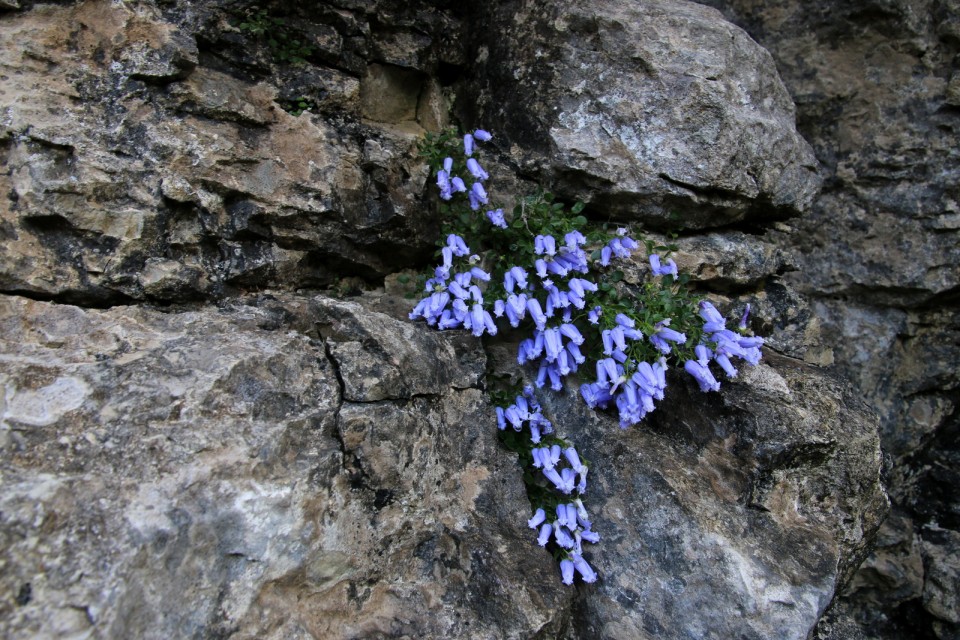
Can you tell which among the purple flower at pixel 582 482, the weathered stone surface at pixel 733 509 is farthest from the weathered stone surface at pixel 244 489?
the weathered stone surface at pixel 733 509

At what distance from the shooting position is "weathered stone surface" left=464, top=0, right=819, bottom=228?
4398 millimetres

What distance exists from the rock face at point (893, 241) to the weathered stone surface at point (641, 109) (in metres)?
1.09

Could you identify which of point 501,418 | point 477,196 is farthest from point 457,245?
point 501,418

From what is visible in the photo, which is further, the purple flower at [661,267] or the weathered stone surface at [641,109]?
the weathered stone surface at [641,109]

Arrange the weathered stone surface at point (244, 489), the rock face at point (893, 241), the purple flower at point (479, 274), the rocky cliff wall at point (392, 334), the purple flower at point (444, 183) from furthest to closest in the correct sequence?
1. the rock face at point (893, 241)
2. the purple flower at point (444, 183)
3. the purple flower at point (479, 274)
4. the rocky cliff wall at point (392, 334)
5. the weathered stone surface at point (244, 489)

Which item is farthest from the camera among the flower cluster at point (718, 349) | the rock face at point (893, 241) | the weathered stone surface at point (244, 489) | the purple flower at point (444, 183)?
the rock face at point (893, 241)

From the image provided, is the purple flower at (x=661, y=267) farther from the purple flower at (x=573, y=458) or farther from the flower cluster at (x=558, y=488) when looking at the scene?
the purple flower at (x=573, y=458)

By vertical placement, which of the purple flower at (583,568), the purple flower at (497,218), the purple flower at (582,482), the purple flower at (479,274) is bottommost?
the purple flower at (583,568)

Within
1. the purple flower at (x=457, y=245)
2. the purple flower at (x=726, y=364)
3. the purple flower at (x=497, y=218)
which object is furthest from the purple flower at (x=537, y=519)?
the purple flower at (x=497, y=218)

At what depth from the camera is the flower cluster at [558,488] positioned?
3.87 meters

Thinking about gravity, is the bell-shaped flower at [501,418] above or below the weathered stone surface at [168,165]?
below

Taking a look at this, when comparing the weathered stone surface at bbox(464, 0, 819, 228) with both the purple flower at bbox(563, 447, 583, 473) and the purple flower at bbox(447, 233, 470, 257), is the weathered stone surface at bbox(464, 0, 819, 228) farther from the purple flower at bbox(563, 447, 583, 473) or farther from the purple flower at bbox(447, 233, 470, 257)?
the purple flower at bbox(563, 447, 583, 473)

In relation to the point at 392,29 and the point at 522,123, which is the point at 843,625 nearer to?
the point at 522,123

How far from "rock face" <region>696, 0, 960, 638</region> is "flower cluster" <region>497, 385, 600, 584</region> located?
2599mm
